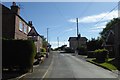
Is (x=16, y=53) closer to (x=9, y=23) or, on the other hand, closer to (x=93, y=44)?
(x=9, y=23)

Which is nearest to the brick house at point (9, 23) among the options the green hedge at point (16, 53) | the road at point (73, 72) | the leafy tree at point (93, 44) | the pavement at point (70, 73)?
the pavement at point (70, 73)

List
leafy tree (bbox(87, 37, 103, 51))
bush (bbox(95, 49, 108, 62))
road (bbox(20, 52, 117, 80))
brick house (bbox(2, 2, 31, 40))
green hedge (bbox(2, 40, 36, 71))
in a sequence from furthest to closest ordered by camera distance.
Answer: leafy tree (bbox(87, 37, 103, 51)) → bush (bbox(95, 49, 108, 62)) → brick house (bbox(2, 2, 31, 40)) → green hedge (bbox(2, 40, 36, 71)) → road (bbox(20, 52, 117, 80))

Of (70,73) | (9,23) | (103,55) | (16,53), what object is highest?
(9,23)

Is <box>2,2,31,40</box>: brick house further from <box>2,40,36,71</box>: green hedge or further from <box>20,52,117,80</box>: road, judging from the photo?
<box>2,40,36,71</box>: green hedge

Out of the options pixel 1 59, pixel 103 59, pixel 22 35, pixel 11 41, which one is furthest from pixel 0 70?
pixel 103 59

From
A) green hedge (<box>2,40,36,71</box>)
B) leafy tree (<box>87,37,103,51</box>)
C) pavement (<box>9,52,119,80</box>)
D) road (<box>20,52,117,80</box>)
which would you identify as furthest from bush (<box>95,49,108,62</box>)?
leafy tree (<box>87,37,103,51</box>)

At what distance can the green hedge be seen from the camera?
23.6 metres

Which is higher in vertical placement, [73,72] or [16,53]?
[16,53]

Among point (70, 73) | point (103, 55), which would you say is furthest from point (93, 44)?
point (70, 73)

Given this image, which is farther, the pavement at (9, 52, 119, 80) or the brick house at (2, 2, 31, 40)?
the brick house at (2, 2, 31, 40)

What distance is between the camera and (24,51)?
2356 centimetres

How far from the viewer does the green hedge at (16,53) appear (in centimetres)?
2356

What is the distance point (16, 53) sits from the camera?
77.5 feet

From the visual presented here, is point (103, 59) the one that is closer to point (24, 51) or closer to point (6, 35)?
point (6, 35)
